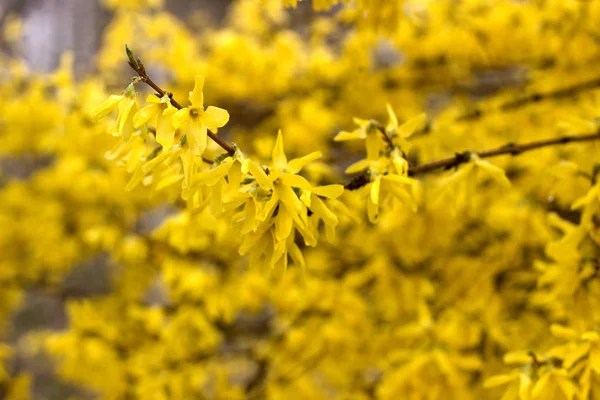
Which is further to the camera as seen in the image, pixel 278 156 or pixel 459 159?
pixel 459 159

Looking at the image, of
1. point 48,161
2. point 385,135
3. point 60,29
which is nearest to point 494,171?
point 385,135

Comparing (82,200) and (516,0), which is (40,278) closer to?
(82,200)

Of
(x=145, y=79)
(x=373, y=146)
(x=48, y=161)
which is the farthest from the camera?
(x=48, y=161)

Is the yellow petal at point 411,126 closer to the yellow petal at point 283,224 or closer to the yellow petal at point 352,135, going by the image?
the yellow petal at point 352,135

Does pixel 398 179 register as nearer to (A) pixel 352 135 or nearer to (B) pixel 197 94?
(A) pixel 352 135

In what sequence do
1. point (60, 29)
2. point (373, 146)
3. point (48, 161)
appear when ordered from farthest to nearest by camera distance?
point (60, 29), point (48, 161), point (373, 146)

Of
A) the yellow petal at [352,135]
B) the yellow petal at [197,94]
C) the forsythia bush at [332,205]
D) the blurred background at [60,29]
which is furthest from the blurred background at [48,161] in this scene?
the yellow petal at [197,94]
